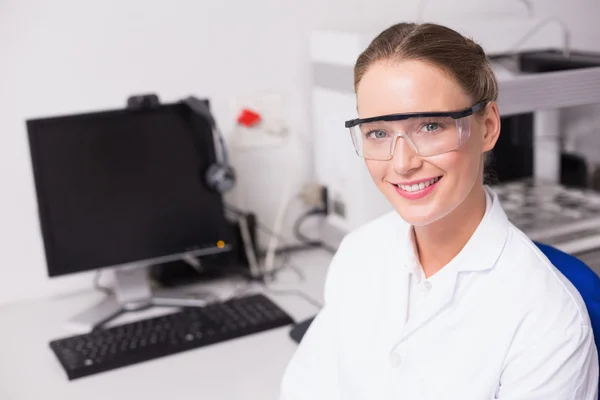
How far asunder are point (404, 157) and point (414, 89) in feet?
0.33

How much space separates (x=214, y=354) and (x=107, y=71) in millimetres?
791

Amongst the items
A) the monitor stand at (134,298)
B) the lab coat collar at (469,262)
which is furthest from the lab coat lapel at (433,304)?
the monitor stand at (134,298)

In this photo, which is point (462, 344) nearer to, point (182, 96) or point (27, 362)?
point (27, 362)

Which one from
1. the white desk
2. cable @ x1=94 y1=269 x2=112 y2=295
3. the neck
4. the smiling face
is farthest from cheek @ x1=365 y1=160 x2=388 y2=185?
cable @ x1=94 y1=269 x2=112 y2=295

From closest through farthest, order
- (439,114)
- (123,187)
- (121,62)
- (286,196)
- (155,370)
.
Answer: (439,114), (155,370), (123,187), (121,62), (286,196)

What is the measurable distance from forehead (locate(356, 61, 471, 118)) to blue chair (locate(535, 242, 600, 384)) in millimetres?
316

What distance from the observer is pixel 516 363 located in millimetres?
1032

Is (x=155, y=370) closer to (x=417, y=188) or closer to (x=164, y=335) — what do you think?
(x=164, y=335)

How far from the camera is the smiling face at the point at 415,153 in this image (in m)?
1.04

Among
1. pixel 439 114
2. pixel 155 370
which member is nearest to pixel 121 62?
pixel 155 370

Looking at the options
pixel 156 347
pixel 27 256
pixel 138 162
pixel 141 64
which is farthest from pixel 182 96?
pixel 156 347

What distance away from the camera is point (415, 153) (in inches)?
42.1

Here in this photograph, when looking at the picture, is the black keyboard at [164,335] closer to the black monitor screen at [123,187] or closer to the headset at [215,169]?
the black monitor screen at [123,187]

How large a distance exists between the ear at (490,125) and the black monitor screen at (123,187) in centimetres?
84
